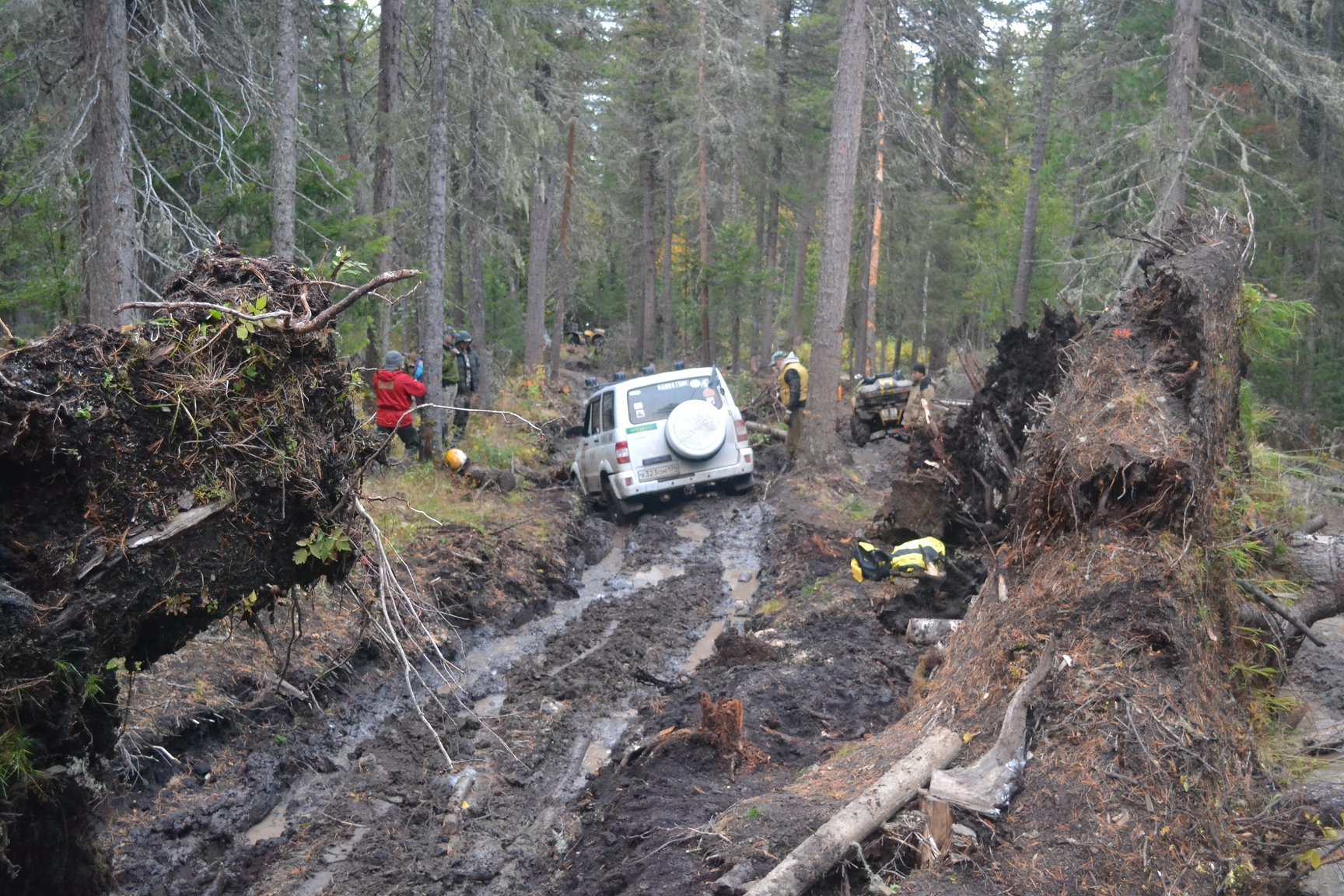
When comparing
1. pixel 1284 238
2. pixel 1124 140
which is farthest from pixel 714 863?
pixel 1284 238

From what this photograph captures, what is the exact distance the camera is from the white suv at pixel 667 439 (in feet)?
50.5

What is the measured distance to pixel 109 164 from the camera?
10.6 m

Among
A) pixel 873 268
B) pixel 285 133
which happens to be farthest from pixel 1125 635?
pixel 873 268

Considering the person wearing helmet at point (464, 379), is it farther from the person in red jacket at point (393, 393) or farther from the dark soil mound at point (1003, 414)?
the dark soil mound at point (1003, 414)

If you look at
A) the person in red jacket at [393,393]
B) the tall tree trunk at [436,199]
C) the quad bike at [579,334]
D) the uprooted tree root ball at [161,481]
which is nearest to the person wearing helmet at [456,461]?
the person in red jacket at [393,393]

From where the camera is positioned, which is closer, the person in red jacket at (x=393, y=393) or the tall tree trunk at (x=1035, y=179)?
the person in red jacket at (x=393, y=393)

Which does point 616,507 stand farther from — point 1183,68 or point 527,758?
point 1183,68

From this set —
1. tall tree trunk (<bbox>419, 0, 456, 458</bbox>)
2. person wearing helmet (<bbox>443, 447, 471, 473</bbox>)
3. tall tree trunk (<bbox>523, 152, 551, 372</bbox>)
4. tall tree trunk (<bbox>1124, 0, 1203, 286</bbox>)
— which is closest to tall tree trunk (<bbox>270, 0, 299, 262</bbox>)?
tall tree trunk (<bbox>419, 0, 456, 458</bbox>)

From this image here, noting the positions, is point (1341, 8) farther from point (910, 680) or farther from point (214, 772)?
point (214, 772)

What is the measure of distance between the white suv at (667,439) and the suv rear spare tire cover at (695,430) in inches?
0.5

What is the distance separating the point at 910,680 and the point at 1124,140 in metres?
15.6

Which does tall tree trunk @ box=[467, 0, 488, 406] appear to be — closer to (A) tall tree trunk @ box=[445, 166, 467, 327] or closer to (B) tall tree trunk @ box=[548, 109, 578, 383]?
(A) tall tree trunk @ box=[445, 166, 467, 327]

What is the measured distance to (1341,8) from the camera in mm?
22719

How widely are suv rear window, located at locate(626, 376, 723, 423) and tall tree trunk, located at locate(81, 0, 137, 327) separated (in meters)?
7.24
